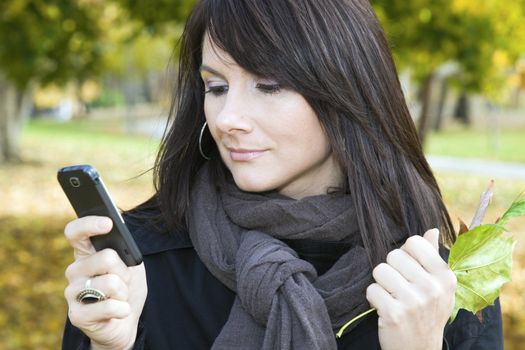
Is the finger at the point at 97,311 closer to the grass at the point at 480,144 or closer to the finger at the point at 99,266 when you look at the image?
the finger at the point at 99,266

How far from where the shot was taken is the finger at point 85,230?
5.64 feet

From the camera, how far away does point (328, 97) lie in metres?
2.06

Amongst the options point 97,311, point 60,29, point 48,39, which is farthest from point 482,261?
point 60,29

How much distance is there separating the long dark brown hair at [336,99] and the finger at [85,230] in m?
0.48

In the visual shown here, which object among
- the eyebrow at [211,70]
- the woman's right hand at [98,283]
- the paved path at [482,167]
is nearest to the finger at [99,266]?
the woman's right hand at [98,283]

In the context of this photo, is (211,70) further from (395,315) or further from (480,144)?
(480,144)

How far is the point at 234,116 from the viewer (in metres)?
2.04

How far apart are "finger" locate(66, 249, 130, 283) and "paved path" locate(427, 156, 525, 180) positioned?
54.3 ft

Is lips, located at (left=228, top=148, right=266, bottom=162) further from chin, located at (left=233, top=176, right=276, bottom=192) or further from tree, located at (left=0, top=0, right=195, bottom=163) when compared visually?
tree, located at (left=0, top=0, right=195, bottom=163)

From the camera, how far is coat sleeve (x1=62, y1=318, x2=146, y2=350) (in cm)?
198

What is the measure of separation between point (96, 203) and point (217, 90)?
57 cm

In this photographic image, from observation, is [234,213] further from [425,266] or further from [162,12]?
[162,12]

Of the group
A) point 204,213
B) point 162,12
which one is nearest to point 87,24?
point 162,12

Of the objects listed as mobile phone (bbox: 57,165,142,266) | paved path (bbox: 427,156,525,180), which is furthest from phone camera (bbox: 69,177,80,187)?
paved path (bbox: 427,156,525,180)
